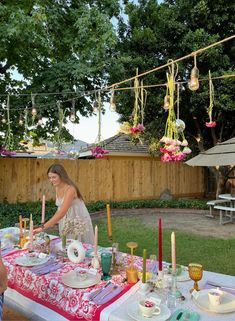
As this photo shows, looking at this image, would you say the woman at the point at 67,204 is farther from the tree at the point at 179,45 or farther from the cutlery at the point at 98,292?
the tree at the point at 179,45

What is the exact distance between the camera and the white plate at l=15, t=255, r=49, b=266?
8.01ft

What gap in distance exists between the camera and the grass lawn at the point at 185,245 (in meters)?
4.77

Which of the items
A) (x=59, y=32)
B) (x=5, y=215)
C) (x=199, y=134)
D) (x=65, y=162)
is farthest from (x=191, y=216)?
(x=59, y=32)

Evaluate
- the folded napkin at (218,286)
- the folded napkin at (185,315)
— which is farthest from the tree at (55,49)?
the folded napkin at (185,315)

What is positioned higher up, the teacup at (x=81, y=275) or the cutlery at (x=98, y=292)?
the teacup at (x=81, y=275)

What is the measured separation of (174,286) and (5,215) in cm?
652

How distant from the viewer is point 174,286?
1905mm

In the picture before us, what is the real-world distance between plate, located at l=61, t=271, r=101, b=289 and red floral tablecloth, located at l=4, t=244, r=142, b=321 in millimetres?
28

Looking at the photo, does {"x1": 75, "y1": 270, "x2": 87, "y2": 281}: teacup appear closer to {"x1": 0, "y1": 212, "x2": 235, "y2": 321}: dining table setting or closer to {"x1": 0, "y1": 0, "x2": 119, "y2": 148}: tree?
{"x1": 0, "y1": 212, "x2": 235, "y2": 321}: dining table setting

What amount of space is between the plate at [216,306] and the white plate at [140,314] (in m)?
0.22

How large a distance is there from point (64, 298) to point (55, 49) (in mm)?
7705

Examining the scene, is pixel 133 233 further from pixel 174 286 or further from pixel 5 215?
pixel 174 286

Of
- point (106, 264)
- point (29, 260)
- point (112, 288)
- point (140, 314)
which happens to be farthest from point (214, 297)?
point (29, 260)

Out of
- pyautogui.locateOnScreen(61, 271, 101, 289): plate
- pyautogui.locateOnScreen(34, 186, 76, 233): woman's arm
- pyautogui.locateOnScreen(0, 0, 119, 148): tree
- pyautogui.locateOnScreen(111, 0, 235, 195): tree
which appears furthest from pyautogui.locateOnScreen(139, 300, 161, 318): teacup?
pyautogui.locateOnScreen(111, 0, 235, 195): tree
